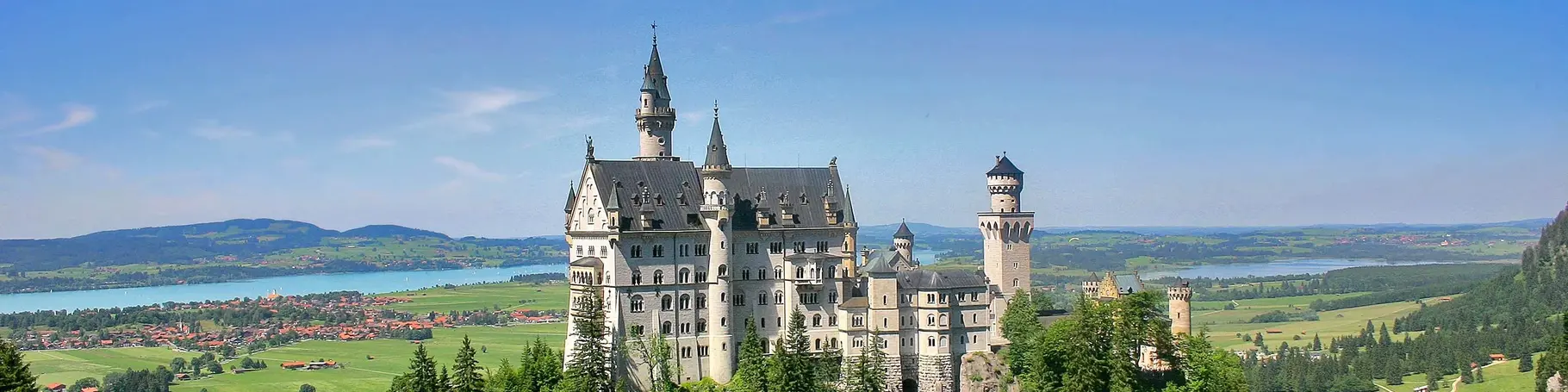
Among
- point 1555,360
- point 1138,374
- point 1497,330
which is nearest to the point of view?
point 1138,374

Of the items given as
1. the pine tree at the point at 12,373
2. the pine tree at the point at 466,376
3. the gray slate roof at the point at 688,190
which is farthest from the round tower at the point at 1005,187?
the pine tree at the point at 12,373

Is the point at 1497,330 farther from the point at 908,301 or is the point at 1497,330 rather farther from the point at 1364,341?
the point at 908,301

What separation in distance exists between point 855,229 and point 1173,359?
24.6 m

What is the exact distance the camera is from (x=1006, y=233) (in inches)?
4158

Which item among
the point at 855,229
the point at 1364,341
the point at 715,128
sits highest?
the point at 715,128

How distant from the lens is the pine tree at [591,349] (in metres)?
86.6

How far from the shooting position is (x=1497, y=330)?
184 metres

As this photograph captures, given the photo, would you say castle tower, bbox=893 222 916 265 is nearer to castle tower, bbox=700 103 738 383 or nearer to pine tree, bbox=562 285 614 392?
castle tower, bbox=700 103 738 383

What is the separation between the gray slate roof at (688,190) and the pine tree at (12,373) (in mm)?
35461

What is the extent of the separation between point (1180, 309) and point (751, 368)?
120 feet

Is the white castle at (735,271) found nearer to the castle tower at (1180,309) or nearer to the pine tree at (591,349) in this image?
the pine tree at (591,349)

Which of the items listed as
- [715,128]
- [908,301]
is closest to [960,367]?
[908,301]

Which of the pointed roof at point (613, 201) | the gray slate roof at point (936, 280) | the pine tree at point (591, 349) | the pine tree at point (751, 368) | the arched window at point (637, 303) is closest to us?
the pine tree at point (591, 349)

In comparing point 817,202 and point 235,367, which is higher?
point 817,202
